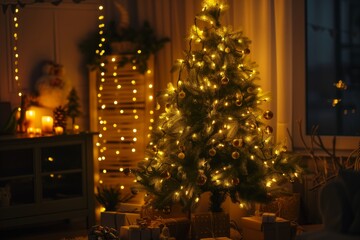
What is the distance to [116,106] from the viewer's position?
21.1ft

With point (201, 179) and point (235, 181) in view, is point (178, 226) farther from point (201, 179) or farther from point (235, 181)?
point (235, 181)

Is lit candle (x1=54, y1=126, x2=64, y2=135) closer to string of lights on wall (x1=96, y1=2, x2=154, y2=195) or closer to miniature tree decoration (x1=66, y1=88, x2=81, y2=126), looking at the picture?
miniature tree decoration (x1=66, y1=88, x2=81, y2=126)

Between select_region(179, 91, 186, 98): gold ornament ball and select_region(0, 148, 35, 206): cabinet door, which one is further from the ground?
select_region(179, 91, 186, 98): gold ornament ball

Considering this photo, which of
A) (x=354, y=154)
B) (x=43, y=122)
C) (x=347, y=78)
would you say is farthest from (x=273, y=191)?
(x=43, y=122)

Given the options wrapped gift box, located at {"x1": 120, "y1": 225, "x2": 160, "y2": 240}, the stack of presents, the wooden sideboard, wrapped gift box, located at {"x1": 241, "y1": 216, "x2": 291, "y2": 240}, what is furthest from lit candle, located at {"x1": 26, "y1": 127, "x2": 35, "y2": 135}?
wrapped gift box, located at {"x1": 241, "y1": 216, "x2": 291, "y2": 240}

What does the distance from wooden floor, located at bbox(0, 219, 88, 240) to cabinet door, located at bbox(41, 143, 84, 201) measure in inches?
11.2

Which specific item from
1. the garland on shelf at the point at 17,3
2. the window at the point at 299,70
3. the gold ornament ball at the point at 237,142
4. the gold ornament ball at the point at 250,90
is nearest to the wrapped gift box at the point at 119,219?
the gold ornament ball at the point at 237,142

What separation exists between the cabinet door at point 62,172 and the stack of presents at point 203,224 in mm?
717

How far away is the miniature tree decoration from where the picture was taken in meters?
6.27

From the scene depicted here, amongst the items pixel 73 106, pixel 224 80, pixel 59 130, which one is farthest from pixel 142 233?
pixel 73 106

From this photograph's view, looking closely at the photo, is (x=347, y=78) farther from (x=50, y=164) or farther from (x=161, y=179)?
(x=50, y=164)

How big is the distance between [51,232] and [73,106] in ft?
3.57

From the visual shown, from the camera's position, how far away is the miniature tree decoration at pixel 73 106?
6266mm

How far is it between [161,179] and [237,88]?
87cm
